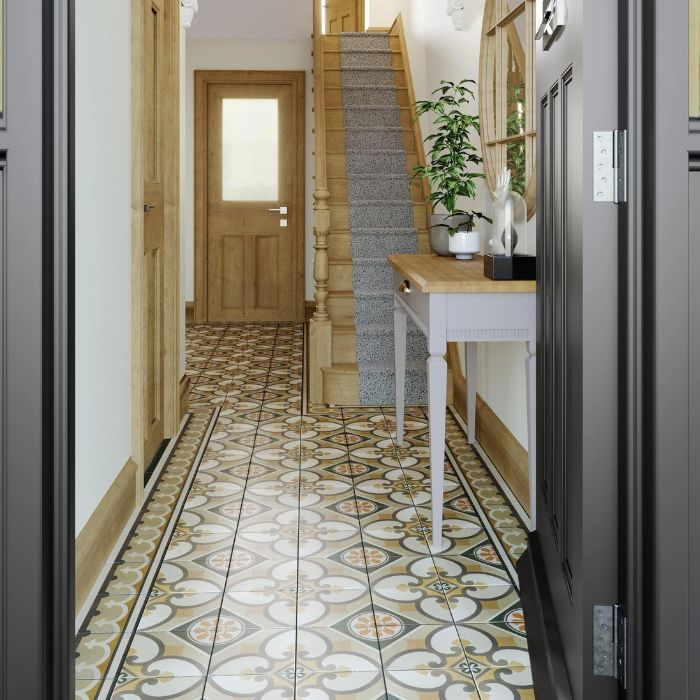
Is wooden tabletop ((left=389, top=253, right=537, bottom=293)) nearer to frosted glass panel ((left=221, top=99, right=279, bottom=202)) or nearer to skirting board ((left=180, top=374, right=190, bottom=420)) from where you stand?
skirting board ((left=180, top=374, right=190, bottom=420))

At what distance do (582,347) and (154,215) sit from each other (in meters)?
2.75

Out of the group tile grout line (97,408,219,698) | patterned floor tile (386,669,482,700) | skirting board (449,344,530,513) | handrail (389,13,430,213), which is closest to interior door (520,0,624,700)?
patterned floor tile (386,669,482,700)

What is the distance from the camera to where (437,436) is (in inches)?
115

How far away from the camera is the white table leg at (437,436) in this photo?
2871mm

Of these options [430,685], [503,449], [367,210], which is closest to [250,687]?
[430,685]

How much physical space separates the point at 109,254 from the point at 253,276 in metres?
5.76

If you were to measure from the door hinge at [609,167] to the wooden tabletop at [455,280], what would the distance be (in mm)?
1410

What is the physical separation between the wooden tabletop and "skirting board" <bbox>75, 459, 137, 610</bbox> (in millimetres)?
1237

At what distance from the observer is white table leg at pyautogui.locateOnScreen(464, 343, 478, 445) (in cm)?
401

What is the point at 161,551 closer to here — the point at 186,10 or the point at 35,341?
the point at 35,341

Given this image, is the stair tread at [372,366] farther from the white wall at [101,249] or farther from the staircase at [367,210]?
the white wall at [101,249]

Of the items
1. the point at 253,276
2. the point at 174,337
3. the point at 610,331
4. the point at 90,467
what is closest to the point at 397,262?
the point at 174,337

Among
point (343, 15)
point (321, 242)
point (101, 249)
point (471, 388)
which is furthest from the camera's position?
point (343, 15)

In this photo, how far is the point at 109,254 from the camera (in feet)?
9.21
